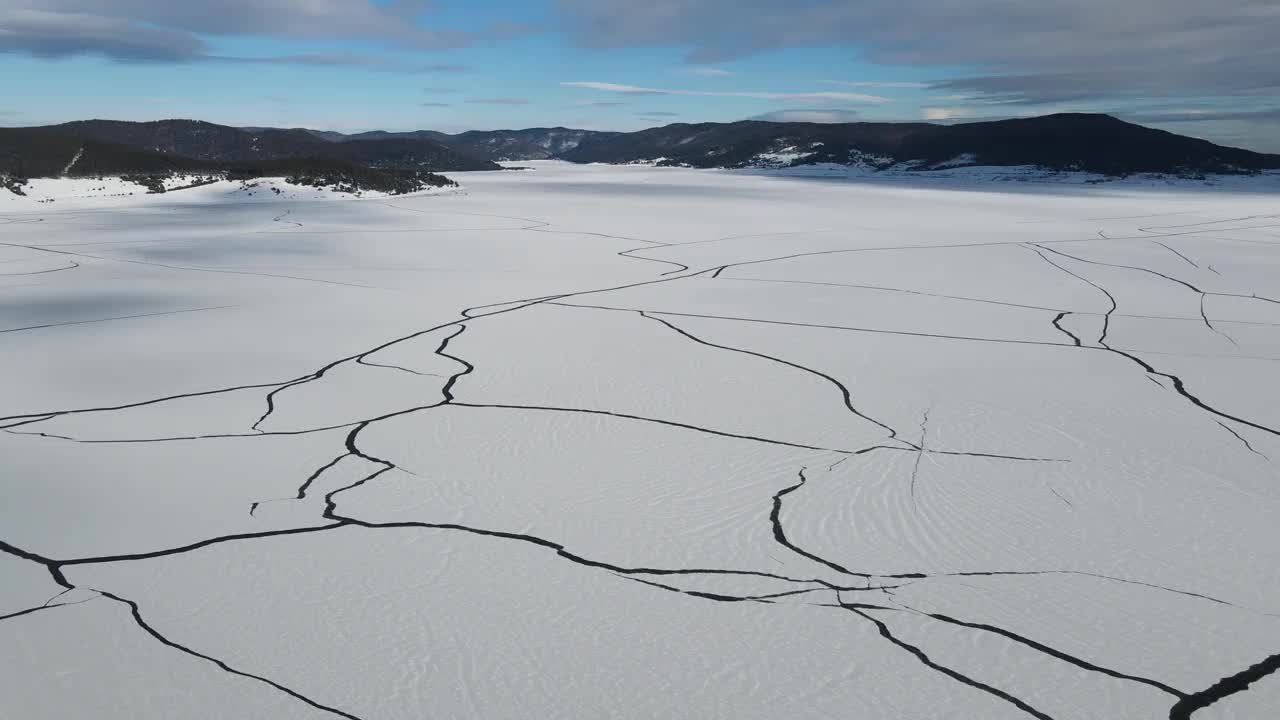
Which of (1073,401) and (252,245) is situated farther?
(252,245)

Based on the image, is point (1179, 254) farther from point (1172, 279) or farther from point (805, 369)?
point (805, 369)

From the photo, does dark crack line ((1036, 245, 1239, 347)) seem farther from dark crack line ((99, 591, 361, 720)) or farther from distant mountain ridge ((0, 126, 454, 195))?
distant mountain ridge ((0, 126, 454, 195))

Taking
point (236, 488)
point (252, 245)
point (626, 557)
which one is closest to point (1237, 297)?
point (626, 557)

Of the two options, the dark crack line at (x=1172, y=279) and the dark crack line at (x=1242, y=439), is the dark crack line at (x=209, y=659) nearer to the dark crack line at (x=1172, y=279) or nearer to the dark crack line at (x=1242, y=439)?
the dark crack line at (x=1242, y=439)

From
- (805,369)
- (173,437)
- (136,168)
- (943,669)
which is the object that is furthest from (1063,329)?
(136,168)

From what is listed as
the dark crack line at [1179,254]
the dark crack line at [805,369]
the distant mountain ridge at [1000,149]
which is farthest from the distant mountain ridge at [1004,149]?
the dark crack line at [805,369]

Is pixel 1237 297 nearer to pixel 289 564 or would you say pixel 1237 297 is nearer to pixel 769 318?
pixel 769 318
